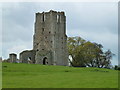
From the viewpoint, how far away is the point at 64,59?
190ft

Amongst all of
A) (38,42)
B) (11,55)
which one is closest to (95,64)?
(38,42)

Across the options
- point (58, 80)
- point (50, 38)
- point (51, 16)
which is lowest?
point (58, 80)

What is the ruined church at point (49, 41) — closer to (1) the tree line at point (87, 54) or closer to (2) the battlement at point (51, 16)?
(2) the battlement at point (51, 16)

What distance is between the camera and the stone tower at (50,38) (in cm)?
5644

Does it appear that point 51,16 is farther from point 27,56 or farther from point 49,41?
point 27,56

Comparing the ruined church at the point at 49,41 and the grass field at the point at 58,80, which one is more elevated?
the ruined church at the point at 49,41

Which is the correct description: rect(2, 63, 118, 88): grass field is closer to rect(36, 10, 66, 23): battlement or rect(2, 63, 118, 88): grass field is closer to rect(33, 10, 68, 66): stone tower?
rect(33, 10, 68, 66): stone tower

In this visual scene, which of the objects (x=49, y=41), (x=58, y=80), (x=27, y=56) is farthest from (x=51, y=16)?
(x=58, y=80)

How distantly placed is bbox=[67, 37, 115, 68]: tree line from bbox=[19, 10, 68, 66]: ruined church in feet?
22.0

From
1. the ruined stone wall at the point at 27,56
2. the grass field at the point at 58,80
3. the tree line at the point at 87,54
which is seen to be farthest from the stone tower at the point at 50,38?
the grass field at the point at 58,80

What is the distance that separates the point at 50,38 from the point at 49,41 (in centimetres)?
72

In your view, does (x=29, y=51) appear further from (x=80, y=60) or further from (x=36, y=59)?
(x=80, y=60)

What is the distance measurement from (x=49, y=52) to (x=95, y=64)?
15437 millimetres

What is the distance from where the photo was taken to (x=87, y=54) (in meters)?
64.1
